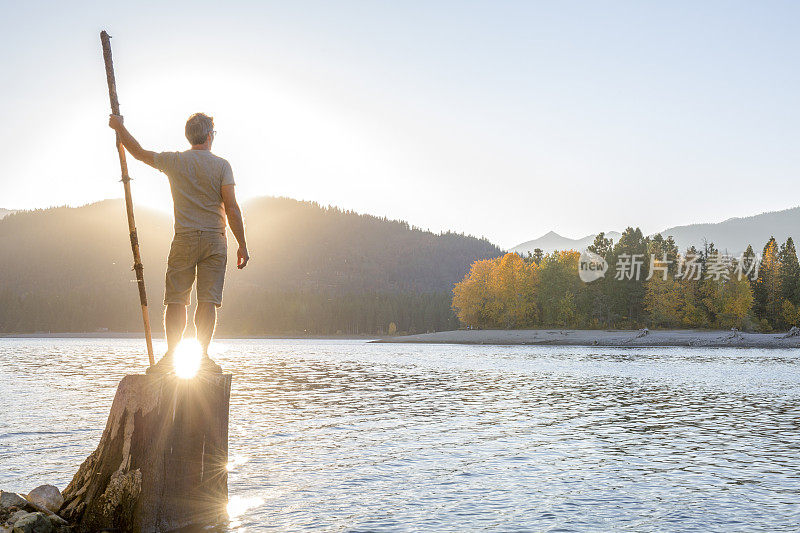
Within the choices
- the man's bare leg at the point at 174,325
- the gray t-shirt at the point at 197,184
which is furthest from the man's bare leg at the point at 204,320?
→ the gray t-shirt at the point at 197,184

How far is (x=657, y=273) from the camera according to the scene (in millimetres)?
109438

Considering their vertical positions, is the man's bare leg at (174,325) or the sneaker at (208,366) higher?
the man's bare leg at (174,325)

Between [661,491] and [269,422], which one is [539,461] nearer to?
[661,491]

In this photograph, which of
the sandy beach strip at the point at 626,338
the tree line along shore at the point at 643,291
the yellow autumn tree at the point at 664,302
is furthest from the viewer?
the tree line along shore at the point at 643,291

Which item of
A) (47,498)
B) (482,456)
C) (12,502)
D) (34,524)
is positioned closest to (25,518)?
(34,524)

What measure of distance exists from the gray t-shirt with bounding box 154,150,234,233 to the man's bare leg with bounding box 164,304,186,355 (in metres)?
1.00

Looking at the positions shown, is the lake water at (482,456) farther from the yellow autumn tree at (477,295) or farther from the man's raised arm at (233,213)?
the yellow autumn tree at (477,295)

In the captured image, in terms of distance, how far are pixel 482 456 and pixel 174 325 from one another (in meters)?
7.84

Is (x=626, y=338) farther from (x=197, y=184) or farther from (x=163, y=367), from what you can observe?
(x=163, y=367)

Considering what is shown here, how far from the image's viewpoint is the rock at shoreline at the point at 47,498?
818 cm

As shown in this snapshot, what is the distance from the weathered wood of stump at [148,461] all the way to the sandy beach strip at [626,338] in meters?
89.8

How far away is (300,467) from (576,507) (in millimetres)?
5294

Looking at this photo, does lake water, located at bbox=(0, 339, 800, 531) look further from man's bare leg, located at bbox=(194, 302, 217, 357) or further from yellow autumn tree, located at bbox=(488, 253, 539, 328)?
yellow autumn tree, located at bbox=(488, 253, 539, 328)

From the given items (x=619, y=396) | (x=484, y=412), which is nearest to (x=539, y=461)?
(x=484, y=412)
